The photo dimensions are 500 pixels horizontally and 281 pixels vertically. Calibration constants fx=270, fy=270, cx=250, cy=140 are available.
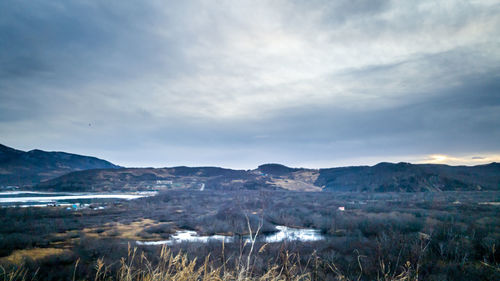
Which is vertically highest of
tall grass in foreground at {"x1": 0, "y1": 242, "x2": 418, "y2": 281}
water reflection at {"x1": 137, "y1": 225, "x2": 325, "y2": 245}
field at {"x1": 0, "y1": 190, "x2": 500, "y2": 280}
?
tall grass in foreground at {"x1": 0, "y1": 242, "x2": 418, "y2": 281}

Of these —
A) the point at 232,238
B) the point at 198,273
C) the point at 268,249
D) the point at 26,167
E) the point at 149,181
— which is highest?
the point at 26,167

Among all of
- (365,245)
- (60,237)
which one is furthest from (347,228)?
(60,237)

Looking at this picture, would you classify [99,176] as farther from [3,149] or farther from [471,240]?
[471,240]

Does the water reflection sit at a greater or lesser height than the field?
lesser

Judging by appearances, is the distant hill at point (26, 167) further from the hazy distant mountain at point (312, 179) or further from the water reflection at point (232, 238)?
the water reflection at point (232, 238)

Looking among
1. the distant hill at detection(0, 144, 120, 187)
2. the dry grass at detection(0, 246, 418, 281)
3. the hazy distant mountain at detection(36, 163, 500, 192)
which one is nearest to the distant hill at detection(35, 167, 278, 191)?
the hazy distant mountain at detection(36, 163, 500, 192)

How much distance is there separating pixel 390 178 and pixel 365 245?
8954cm

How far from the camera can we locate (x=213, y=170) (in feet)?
524

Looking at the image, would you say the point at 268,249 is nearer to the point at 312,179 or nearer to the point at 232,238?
the point at 232,238

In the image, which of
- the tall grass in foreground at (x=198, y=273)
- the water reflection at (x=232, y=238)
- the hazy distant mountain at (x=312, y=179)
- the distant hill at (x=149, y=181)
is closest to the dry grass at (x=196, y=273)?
the tall grass in foreground at (x=198, y=273)

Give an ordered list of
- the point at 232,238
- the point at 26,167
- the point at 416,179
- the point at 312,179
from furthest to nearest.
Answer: the point at 26,167, the point at 312,179, the point at 416,179, the point at 232,238

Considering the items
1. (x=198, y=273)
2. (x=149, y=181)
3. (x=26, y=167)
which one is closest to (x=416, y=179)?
(x=198, y=273)

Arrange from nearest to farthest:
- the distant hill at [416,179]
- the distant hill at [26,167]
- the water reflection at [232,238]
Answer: the water reflection at [232,238]
the distant hill at [416,179]
the distant hill at [26,167]

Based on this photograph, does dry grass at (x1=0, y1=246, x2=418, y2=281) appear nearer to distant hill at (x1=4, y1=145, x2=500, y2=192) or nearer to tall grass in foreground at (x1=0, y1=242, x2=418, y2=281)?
tall grass in foreground at (x1=0, y1=242, x2=418, y2=281)
